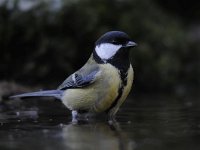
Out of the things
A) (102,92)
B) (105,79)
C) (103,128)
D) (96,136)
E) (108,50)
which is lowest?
(96,136)

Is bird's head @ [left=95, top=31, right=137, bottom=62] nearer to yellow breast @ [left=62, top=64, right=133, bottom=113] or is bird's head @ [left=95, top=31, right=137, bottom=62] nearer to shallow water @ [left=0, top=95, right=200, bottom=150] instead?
yellow breast @ [left=62, top=64, right=133, bottom=113]

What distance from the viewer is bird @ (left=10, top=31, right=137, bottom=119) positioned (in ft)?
19.9

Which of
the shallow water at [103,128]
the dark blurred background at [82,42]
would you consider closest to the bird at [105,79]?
the shallow water at [103,128]

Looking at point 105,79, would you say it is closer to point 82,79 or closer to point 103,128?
point 82,79

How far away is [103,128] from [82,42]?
3.79 m

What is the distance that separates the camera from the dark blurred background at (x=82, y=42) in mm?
8656

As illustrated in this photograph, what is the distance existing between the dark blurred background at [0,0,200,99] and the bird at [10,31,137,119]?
184 cm

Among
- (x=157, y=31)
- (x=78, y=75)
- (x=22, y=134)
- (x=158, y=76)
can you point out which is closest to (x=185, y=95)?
(x=158, y=76)

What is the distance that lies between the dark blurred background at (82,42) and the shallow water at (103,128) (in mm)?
1145

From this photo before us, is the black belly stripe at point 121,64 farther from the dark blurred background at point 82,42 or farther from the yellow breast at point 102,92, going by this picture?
the dark blurred background at point 82,42

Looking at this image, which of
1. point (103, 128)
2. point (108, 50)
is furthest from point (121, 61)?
point (103, 128)

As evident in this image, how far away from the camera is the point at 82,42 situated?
9.23m

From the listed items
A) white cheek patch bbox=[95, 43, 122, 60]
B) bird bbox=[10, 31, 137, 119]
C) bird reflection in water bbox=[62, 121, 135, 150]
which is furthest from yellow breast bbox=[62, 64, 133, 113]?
bird reflection in water bbox=[62, 121, 135, 150]

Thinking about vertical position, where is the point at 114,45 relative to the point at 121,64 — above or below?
above
